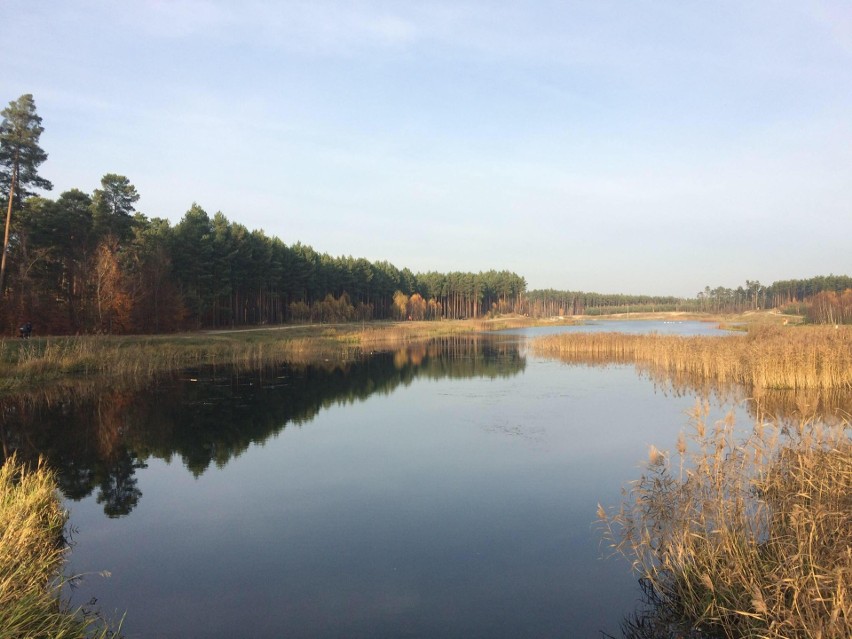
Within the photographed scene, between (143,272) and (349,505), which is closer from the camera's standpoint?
(349,505)

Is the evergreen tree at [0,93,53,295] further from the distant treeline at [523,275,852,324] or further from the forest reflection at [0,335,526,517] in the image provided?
the distant treeline at [523,275,852,324]

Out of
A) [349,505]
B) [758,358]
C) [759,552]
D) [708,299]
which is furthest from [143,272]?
[708,299]

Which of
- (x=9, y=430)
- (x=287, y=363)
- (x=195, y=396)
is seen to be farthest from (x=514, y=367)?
(x=9, y=430)

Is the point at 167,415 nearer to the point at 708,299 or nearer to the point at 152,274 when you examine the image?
the point at 152,274

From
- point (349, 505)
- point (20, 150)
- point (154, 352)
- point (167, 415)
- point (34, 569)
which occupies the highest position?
point (20, 150)

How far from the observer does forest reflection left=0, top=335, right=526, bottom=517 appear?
33.4 feet

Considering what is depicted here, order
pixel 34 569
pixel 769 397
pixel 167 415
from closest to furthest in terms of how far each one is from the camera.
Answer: pixel 34 569 → pixel 167 415 → pixel 769 397

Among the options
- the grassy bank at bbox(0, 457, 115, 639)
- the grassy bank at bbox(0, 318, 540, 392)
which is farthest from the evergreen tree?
the grassy bank at bbox(0, 457, 115, 639)

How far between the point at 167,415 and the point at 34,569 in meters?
9.96

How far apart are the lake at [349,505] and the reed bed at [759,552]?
62 centimetres

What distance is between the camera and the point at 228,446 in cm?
1191

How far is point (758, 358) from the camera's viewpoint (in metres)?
17.3

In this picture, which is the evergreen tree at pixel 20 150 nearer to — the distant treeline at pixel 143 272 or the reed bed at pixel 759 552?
the distant treeline at pixel 143 272

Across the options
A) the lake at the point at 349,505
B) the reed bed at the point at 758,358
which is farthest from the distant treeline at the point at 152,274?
the reed bed at the point at 758,358
